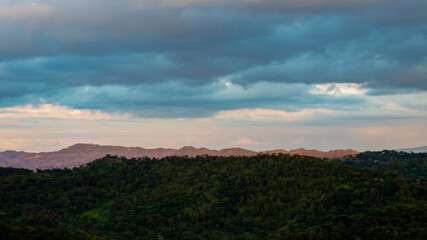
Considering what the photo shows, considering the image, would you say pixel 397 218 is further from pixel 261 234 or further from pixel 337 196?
Result: pixel 261 234

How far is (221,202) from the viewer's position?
145000mm

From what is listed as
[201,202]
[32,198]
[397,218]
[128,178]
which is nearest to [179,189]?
[201,202]

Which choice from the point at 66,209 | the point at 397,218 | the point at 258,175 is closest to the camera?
the point at 397,218

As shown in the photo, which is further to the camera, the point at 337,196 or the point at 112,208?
the point at 112,208

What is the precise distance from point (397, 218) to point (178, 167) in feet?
325

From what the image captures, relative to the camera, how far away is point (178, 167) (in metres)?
184

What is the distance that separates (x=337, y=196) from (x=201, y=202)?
44089mm

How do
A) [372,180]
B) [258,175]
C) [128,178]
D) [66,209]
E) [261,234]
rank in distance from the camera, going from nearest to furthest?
[261,234], [372,180], [66,209], [258,175], [128,178]

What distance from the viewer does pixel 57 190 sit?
157 meters

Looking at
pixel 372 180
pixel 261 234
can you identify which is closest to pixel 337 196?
pixel 372 180

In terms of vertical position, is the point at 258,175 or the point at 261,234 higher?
the point at 258,175

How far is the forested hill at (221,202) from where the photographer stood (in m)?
106

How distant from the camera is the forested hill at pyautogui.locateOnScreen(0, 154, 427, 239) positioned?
106188 mm

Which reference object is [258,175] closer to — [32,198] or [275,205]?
[275,205]
